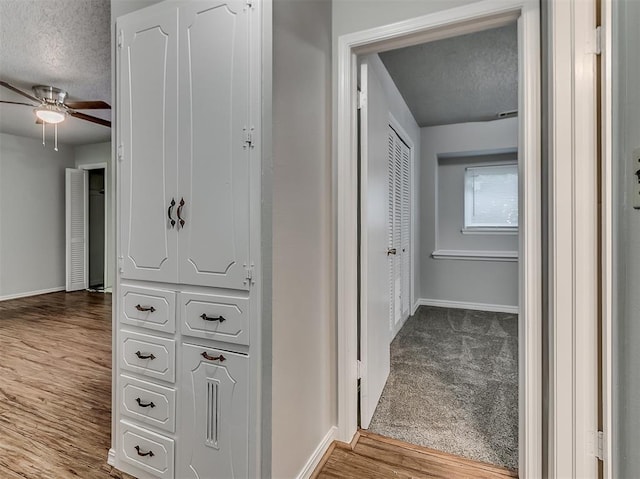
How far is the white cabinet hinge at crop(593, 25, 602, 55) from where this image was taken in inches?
48.3

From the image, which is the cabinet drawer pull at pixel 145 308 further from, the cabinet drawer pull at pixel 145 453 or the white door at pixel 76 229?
the white door at pixel 76 229

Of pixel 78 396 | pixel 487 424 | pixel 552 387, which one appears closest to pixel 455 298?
pixel 487 424

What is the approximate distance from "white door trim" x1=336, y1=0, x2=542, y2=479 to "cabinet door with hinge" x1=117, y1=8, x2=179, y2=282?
2.66 ft

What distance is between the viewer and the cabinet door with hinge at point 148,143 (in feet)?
4.78

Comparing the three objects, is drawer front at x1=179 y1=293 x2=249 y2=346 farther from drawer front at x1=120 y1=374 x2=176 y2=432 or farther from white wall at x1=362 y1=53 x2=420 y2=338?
white wall at x1=362 y1=53 x2=420 y2=338

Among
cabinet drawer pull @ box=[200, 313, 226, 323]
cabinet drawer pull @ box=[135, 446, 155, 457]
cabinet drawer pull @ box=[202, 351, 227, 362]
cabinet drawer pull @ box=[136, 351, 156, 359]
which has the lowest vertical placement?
cabinet drawer pull @ box=[135, 446, 155, 457]

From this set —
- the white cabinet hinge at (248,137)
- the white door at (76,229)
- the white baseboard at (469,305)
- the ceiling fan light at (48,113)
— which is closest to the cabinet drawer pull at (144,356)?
the white cabinet hinge at (248,137)

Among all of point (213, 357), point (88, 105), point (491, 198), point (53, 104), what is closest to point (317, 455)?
point (213, 357)

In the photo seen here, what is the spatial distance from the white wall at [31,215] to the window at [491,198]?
21.9 feet

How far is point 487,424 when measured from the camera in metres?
2.00

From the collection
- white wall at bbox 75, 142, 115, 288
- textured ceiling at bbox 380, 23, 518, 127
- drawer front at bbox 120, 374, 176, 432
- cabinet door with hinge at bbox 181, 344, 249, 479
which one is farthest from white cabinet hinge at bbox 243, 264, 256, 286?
white wall at bbox 75, 142, 115, 288

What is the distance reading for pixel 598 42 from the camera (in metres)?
1.24

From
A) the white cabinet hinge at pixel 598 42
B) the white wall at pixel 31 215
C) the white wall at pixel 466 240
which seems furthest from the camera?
the white wall at pixel 31 215
